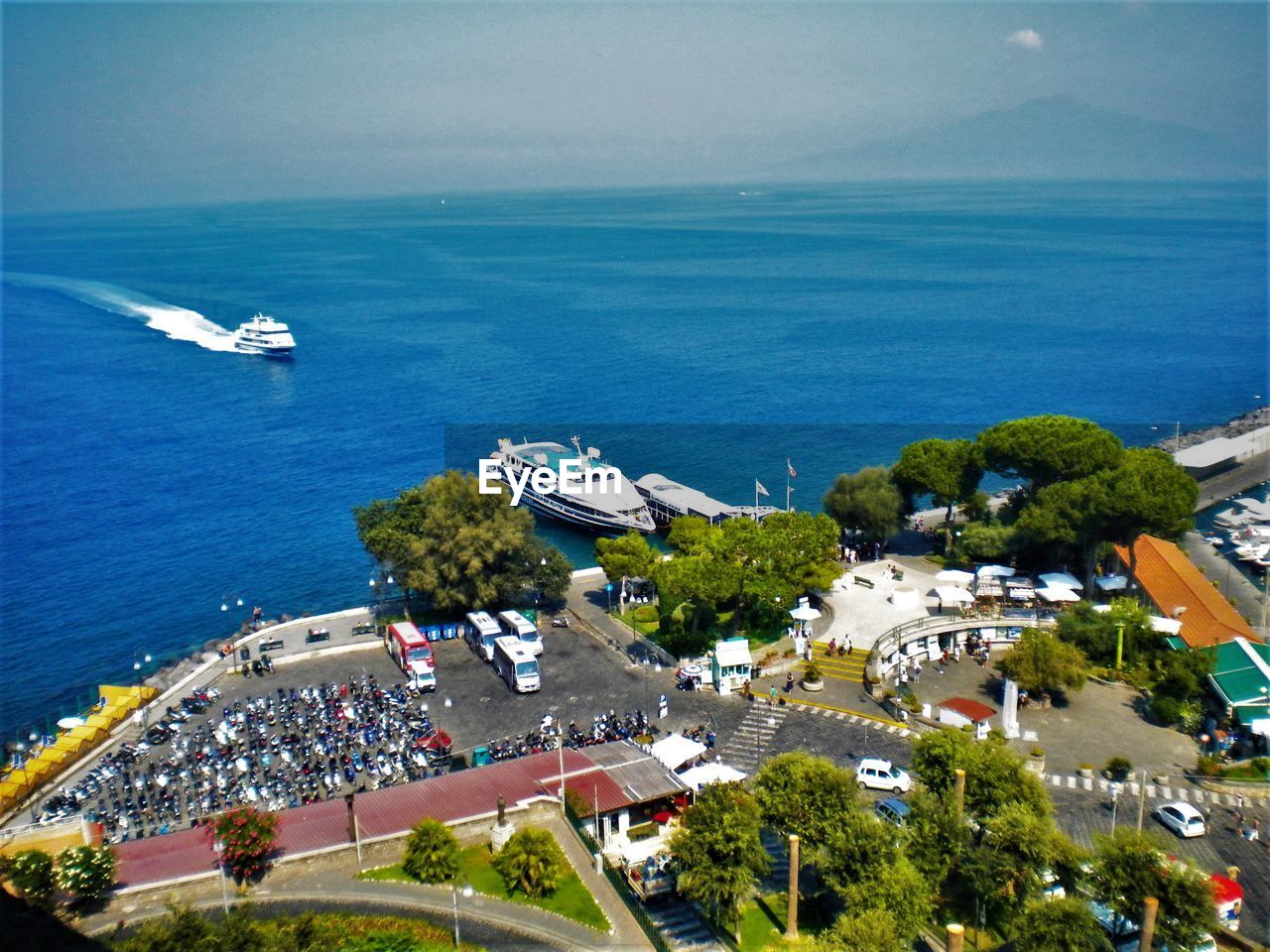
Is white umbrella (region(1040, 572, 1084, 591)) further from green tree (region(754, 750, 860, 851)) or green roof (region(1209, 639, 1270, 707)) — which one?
green tree (region(754, 750, 860, 851))

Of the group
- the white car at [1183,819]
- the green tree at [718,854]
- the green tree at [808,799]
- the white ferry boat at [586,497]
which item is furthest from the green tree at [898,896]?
the white ferry boat at [586,497]

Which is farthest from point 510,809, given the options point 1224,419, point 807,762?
point 1224,419

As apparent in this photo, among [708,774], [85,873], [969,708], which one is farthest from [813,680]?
[85,873]

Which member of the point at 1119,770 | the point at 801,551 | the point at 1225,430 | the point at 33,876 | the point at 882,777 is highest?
the point at 33,876

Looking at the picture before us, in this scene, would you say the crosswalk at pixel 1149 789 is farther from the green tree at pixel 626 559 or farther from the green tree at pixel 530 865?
the green tree at pixel 626 559

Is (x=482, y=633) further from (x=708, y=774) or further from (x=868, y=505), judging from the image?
(x=868, y=505)

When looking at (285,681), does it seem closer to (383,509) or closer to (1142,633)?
(383,509)
